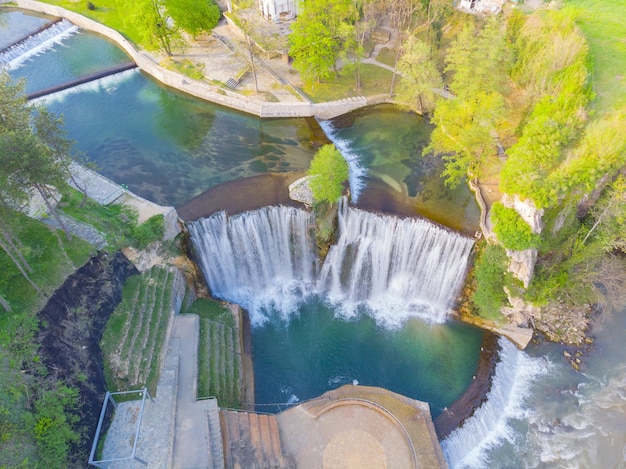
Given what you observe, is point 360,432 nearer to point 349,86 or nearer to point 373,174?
point 373,174

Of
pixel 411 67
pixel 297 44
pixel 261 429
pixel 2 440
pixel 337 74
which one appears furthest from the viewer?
pixel 337 74

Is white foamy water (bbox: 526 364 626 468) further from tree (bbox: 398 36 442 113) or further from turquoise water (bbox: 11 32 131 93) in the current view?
turquoise water (bbox: 11 32 131 93)

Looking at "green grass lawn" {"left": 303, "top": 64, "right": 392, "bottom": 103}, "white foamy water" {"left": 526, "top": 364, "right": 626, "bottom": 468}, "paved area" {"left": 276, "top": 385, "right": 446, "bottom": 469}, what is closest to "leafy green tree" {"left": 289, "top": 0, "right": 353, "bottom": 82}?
"green grass lawn" {"left": 303, "top": 64, "right": 392, "bottom": 103}

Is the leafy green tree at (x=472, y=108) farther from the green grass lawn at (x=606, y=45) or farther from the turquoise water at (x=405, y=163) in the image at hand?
the green grass lawn at (x=606, y=45)

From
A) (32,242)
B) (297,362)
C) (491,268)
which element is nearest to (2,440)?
(32,242)

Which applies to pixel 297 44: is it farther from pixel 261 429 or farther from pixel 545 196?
pixel 261 429

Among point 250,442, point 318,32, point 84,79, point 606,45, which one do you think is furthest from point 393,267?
point 84,79
